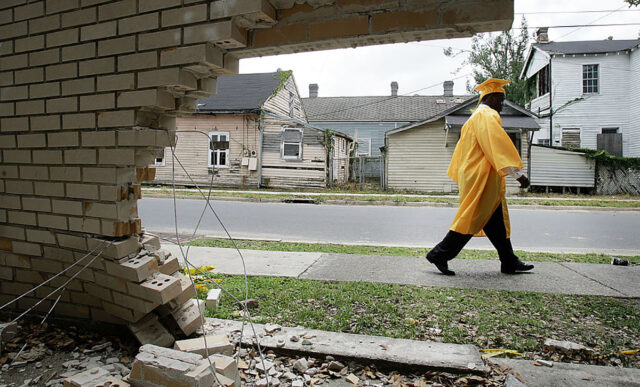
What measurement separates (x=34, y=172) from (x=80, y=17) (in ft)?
3.86

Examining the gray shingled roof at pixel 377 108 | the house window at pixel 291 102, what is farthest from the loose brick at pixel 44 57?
the gray shingled roof at pixel 377 108

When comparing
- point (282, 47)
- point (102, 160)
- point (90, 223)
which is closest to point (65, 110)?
point (102, 160)

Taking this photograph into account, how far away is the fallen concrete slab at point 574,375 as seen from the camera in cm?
229

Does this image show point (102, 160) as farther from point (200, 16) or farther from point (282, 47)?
point (282, 47)

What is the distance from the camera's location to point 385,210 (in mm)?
12094

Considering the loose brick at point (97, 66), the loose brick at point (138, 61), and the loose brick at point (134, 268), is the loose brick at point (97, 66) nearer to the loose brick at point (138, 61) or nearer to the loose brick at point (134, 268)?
the loose brick at point (138, 61)

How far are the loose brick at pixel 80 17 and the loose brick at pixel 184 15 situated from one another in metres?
0.61

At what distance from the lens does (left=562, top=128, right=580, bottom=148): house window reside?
2248cm

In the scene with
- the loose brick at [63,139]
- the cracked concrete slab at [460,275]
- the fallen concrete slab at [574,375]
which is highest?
the loose brick at [63,139]

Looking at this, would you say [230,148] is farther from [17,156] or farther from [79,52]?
[79,52]

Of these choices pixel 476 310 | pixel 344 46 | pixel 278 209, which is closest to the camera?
pixel 344 46

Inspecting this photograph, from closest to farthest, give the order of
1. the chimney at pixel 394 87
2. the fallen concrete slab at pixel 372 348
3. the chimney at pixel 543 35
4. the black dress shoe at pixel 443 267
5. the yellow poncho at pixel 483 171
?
the fallen concrete slab at pixel 372 348
the yellow poncho at pixel 483 171
the black dress shoe at pixel 443 267
the chimney at pixel 543 35
the chimney at pixel 394 87

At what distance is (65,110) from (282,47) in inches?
63.8

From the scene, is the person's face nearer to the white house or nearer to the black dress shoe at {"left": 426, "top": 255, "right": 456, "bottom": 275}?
the black dress shoe at {"left": 426, "top": 255, "right": 456, "bottom": 275}
